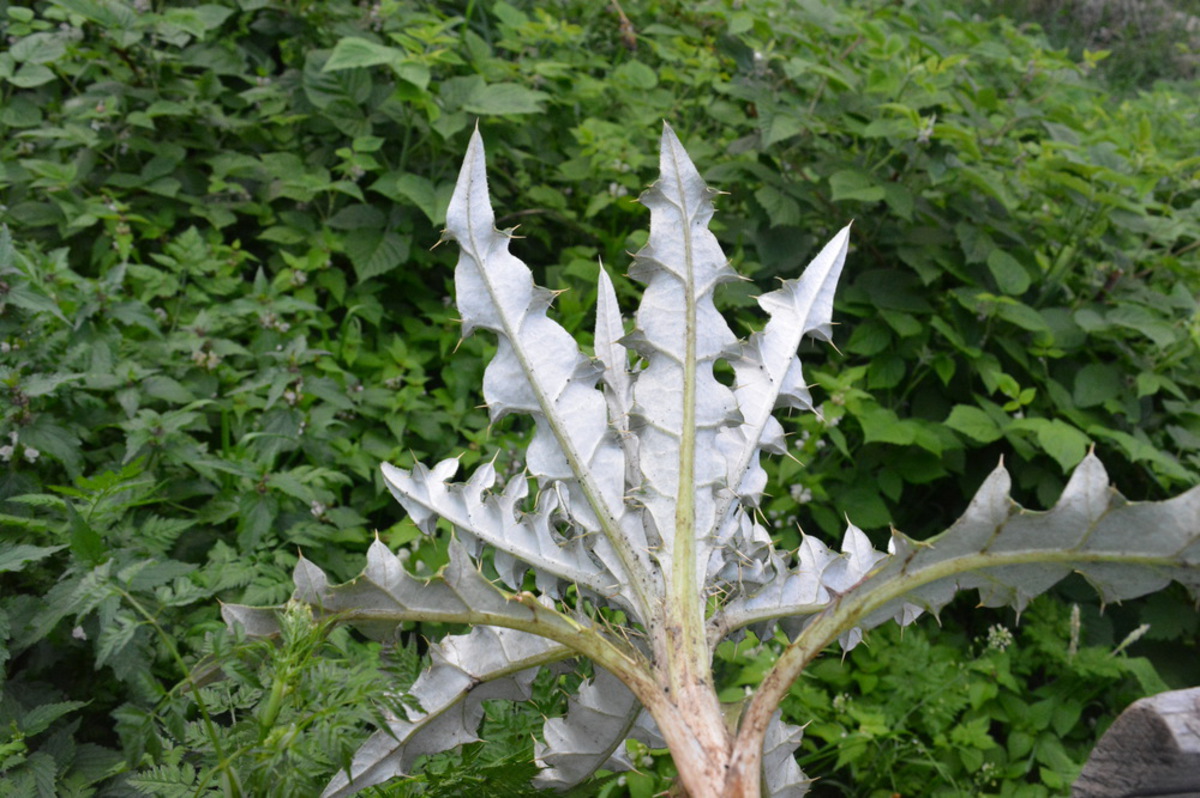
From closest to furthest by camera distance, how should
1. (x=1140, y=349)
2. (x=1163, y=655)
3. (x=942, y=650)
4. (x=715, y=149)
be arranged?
(x=942, y=650)
(x=1163, y=655)
(x=1140, y=349)
(x=715, y=149)

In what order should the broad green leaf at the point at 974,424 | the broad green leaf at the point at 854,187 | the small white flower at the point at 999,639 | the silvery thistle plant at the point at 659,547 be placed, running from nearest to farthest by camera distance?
the silvery thistle plant at the point at 659,547 < the small white flower at the point at 999,639 < the broad green leaf at the point at 974,424 < the broad green leaf at the point at 854,187

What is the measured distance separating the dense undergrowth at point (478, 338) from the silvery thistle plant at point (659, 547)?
10.4 inches

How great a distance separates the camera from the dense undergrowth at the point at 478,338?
62.6 inches

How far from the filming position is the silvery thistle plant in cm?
93

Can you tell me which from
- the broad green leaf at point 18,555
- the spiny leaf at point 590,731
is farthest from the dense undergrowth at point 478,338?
the spiny leaf at point 590,731

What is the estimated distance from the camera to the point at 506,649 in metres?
1.02

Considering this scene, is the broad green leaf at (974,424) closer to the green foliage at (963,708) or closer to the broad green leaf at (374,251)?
the green foliage at (963,708)

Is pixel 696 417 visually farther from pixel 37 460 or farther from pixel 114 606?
pixel 37 460

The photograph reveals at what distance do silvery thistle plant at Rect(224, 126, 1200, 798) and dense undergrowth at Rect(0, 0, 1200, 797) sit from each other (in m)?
0.26

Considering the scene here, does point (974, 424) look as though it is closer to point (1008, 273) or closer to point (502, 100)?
point (1008, 273)

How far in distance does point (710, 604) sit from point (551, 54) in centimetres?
258

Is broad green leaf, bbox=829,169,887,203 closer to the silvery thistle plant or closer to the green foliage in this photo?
the green foliage

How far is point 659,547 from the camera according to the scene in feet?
3.41

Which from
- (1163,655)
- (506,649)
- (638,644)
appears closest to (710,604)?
(638,644)
